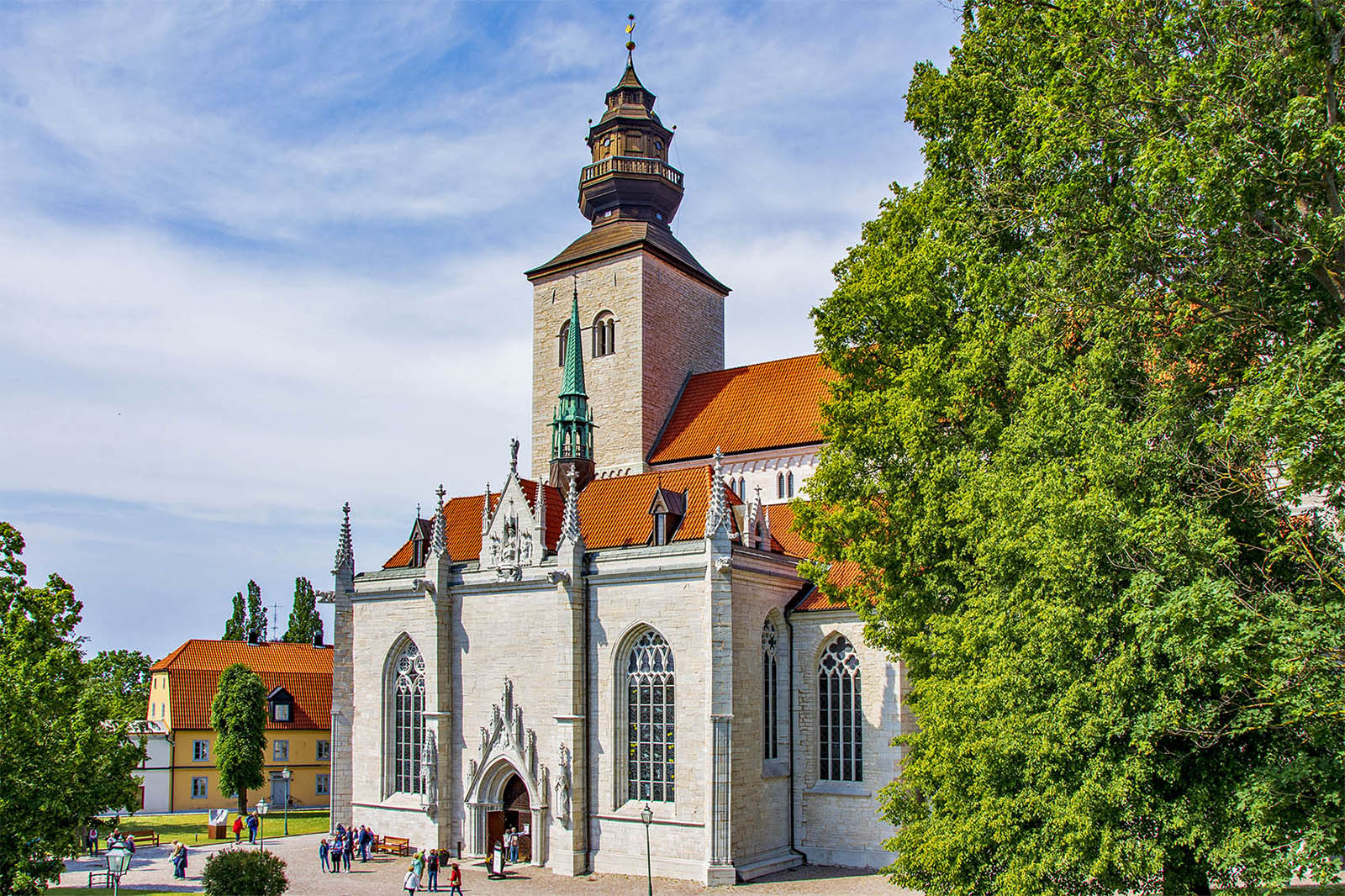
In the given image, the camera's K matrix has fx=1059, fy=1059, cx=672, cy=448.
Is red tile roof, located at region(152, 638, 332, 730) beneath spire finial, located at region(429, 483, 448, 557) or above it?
beneath

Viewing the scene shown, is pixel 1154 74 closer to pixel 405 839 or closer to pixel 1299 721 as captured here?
pixel 1299 721

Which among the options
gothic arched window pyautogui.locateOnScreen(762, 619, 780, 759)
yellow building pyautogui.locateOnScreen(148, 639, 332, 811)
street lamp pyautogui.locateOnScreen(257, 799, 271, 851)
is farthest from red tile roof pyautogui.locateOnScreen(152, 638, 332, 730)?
gothic arched window pyautogui.locateOnScreen(762, 619, 780, 759)

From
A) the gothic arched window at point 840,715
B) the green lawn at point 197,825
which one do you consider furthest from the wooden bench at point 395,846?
the gothic arched window at point 840,715

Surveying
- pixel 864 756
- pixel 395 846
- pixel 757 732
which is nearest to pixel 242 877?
pixel 395 846

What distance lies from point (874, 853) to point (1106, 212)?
17447 mm

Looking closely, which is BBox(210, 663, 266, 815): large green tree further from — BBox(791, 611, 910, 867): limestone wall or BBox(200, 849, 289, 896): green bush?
BBox(791, 611, 910, 867): limestone wall

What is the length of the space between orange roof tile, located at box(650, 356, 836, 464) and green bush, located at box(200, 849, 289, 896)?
19662 millimetres

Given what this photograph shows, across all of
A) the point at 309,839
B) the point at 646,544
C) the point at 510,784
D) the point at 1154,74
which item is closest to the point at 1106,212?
the point at 1154,74

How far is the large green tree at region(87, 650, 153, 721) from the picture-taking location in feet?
61.8

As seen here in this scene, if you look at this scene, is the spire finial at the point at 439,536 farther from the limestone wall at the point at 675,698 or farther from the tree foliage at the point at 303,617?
the tree foliage at the point at 303,617

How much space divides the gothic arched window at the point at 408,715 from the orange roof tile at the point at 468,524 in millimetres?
3312

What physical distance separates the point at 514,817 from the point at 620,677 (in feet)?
17.8

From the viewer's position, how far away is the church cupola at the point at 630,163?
142ft

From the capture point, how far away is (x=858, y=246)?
2100cm
